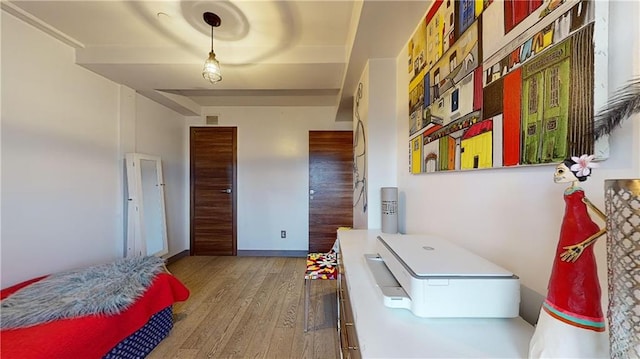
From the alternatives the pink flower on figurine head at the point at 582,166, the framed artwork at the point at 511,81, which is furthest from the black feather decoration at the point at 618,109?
the pink flower on figurine head at the point at 582,166

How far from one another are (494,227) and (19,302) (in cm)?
236

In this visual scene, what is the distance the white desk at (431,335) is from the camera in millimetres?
574

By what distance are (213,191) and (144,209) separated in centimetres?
115

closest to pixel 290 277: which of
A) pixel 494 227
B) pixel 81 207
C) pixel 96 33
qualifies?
pixel 81 207

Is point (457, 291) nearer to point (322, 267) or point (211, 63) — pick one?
point (322, 267)

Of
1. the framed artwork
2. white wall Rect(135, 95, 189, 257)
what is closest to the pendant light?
the framed artwork

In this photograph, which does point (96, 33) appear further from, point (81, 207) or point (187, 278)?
point (187, 278)

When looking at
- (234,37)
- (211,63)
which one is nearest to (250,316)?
(211,63)

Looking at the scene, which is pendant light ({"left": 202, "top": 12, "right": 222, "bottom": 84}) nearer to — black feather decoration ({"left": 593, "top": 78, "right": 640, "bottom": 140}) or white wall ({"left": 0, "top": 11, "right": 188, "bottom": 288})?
white wall ({"left": 0, "top": 11, "right": 188, "bottom": 288})

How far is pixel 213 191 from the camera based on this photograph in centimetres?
416

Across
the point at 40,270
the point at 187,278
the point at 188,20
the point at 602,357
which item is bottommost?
the point at 187,278

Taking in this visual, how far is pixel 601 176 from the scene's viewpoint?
0.58m

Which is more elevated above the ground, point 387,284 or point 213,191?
point 213,191

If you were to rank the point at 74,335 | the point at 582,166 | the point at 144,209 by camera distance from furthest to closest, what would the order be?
the point at 144,209
the point at 74,335
the point at 582,166
